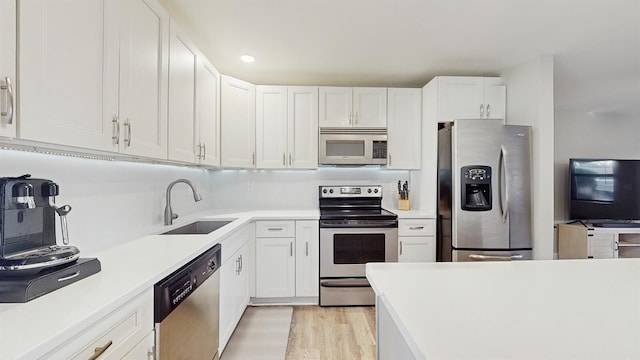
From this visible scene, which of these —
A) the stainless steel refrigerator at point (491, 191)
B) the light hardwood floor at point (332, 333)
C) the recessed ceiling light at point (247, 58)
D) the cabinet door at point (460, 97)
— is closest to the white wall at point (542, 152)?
the stainless steel refrigerator at point (491, 191)

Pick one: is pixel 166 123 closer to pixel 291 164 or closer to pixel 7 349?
pixel 7 349

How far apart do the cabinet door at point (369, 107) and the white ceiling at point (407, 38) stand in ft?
0.59

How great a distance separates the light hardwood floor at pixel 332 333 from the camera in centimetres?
209

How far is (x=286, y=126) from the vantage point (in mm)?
3160

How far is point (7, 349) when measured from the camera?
1.99ft

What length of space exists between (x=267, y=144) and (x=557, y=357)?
290 cm

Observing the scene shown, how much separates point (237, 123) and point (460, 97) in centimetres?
236

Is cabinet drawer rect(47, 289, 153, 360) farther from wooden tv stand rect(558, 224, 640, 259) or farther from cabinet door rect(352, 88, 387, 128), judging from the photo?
wooden tv stand rect(558, 224, 640, 259)

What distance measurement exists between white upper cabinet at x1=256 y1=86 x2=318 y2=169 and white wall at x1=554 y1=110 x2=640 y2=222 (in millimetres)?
3921

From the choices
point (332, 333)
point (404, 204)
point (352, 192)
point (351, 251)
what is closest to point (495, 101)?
point (404, 204)

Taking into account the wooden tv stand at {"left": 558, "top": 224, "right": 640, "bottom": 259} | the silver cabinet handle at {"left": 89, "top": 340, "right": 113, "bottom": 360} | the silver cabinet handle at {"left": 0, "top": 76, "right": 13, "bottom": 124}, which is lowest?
the wooden tv stand at {"left": 558, "top": 224, "right": 640, "bottom": 259}

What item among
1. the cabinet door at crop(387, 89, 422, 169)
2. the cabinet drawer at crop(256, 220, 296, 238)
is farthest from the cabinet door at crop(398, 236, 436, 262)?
the cabinet drawer at crop(256, 220, 296, 238)

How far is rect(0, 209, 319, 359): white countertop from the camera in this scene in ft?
2.12

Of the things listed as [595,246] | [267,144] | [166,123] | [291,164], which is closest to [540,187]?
[595,246]
